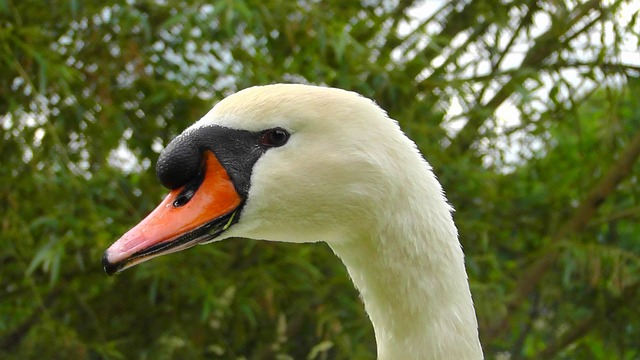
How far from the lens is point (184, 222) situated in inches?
44.4

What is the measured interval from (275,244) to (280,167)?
1.39 m

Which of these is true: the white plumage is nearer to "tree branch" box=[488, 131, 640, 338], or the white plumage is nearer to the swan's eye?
the swan's eye

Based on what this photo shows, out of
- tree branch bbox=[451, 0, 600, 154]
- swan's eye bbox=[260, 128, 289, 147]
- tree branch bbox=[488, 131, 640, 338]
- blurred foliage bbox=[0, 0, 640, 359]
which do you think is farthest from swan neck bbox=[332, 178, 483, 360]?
tree branch bbox=[488, 131, 640, 338]

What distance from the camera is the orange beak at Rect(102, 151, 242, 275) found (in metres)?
1.09

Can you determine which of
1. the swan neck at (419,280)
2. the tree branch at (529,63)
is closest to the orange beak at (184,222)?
the swan neck at (419,280)

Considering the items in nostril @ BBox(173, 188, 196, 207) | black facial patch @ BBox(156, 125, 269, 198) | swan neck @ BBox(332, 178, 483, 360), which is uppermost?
black facial patch @ BBox(156, 125, 269, 198)

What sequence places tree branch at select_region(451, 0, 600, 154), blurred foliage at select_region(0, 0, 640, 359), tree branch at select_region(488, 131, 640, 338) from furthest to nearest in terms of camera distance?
tree branch at select_region(488, 131, 640, 338) → tree branch at select_region(451, 0, 600, 154) → blurred foliage at select_region(0, 0, 640, 359)

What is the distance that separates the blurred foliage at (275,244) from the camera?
2.24m

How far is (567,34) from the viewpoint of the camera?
2953 mm

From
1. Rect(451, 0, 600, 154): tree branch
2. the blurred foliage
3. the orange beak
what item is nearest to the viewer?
the orange beak

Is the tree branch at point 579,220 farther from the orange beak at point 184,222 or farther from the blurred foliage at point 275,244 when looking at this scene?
the orange beak at point 184,222

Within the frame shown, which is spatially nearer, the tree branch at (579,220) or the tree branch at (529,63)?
the tree branch at (529,63)

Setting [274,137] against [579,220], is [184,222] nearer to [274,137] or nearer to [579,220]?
[274,137]

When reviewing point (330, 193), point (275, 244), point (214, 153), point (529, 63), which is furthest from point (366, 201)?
point (529, 63)
